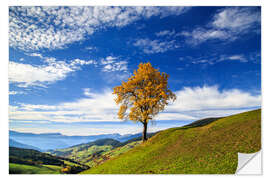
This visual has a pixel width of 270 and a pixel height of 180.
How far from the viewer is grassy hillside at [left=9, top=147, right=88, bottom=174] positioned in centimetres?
1221

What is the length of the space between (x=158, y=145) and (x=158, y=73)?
826 cm

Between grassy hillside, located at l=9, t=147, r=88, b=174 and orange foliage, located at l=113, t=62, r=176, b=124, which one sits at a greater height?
orange foliage, located at l=113, t=62, r=176, b=124

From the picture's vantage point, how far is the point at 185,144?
14.5m

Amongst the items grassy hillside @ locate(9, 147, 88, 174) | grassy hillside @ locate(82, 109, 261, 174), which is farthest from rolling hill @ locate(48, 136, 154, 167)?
grassy hillside @ locate(82, 109, 261, 174)

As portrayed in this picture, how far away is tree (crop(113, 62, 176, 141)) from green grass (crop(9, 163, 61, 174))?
8.17 metres

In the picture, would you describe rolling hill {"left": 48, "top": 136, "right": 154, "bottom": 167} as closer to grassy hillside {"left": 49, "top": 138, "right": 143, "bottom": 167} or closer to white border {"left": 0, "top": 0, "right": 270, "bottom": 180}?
grassy hillside {"left": 49, "top": 138, "right": 143, "bottom": 167}

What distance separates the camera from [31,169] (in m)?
12.3

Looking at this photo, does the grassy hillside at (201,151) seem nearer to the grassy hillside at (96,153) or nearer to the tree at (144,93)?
the tree at (144,93)

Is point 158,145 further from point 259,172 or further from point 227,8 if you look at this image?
point 227,8
